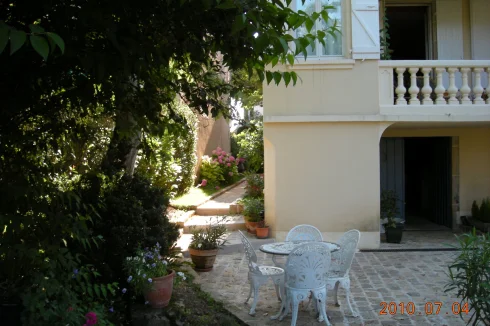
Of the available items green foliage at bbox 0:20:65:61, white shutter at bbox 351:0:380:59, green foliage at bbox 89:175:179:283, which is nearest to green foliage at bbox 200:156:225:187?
white shutter at bbox 351:0:380:59

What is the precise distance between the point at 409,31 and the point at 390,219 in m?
6.03

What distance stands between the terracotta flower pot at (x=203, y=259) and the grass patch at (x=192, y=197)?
425cm

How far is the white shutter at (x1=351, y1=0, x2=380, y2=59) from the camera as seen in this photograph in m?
8.94

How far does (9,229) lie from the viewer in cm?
294

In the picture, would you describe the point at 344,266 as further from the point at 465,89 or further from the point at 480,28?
the point at 480,28

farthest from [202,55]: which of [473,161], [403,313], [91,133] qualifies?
[473,161]

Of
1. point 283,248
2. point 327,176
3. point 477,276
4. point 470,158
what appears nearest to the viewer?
point 477,276

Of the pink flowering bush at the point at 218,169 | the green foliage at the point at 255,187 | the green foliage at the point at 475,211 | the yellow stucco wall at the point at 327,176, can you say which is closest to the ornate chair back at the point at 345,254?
the yellow stucco wall at the point at 327,176

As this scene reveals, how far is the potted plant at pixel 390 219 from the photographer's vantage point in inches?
368

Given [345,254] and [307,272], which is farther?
[345,254]

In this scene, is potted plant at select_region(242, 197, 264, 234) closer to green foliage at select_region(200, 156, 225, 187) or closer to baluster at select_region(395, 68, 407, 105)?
baluster at select_region(395, 68, 407, 105)

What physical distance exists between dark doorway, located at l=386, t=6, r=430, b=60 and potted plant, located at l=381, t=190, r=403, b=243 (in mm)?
3635

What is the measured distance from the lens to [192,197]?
43.5 ft

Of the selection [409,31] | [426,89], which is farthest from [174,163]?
[409,31]
